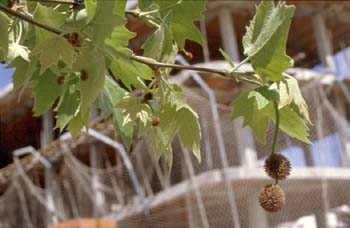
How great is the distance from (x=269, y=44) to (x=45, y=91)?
23cm

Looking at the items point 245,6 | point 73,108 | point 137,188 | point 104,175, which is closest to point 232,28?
point 245,6

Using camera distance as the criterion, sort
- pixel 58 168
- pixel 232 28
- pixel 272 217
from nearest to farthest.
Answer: pixel 272 217, pixel 58 168, pixel 232 28

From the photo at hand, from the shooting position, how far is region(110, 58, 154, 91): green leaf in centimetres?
62

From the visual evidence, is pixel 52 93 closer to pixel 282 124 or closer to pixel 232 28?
pixel 282 124

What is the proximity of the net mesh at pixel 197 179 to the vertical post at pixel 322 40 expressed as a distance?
1.86 metres

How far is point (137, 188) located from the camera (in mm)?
4664

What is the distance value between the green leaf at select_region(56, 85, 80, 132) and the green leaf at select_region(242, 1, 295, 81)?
0.64 feet

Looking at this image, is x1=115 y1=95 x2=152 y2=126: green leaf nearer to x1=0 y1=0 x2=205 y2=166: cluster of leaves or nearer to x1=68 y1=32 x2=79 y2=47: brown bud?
x1=0 y1=0 x2=205 y2=166: cluster of leaves

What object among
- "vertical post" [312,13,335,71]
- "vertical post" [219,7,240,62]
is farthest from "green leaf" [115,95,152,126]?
"vertical post" [312,13,335,71]

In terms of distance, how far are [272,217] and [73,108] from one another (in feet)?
3.37

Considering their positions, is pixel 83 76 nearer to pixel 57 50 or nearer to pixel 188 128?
pixel 57 50

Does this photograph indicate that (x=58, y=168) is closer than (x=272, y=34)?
No

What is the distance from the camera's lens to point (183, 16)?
608 millimetres

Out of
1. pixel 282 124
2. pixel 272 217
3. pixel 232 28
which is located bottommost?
pixel 272 217
